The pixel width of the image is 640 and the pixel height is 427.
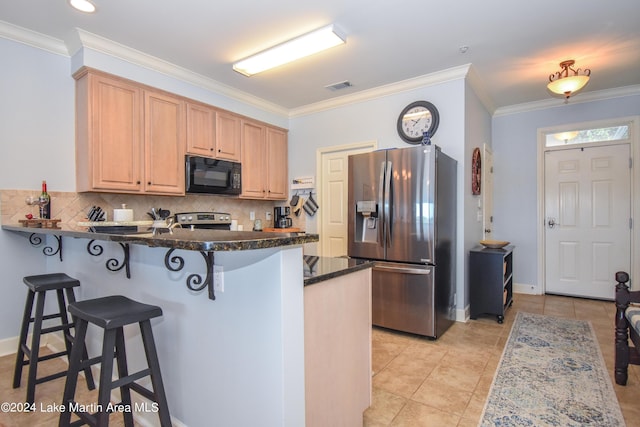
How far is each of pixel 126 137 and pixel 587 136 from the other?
5516 millimetres

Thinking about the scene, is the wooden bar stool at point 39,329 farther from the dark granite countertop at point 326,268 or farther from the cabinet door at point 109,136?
the dark granite countertop at point 326,268

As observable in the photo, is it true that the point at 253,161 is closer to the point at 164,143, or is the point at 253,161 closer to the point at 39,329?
the point at 164,143

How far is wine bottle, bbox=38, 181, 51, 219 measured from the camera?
→ 2713 mm

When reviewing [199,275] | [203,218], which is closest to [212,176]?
[203,218]

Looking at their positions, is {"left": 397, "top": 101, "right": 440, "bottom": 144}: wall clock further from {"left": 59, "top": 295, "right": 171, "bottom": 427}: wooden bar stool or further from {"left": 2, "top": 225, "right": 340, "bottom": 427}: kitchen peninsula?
{"left": 59, "top": 295, "right": 171, "bottom": 427}: wooden bar stool

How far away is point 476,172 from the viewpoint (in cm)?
392

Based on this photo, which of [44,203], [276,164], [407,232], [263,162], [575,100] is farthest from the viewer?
[276,164]

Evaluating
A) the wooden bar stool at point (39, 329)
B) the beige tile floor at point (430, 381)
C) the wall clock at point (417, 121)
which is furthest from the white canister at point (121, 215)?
the wall clock at point (417, 121)

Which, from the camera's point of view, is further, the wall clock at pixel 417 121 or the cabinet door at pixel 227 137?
the cabinet door at pixel 227 137

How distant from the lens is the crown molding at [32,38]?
2641 mm

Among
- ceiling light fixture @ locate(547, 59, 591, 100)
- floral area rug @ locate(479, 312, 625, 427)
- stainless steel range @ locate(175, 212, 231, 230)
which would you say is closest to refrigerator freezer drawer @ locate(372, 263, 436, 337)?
floral area rug @ locate(479, 312, 625, 427)

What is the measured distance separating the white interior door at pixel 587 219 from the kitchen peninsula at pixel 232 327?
4.70 meters

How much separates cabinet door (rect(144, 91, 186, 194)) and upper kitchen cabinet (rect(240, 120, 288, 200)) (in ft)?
2.84

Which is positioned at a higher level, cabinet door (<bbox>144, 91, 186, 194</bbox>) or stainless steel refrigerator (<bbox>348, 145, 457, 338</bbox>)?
cabinet door (<bbox>144, 91, 186, 194</bbox>)
